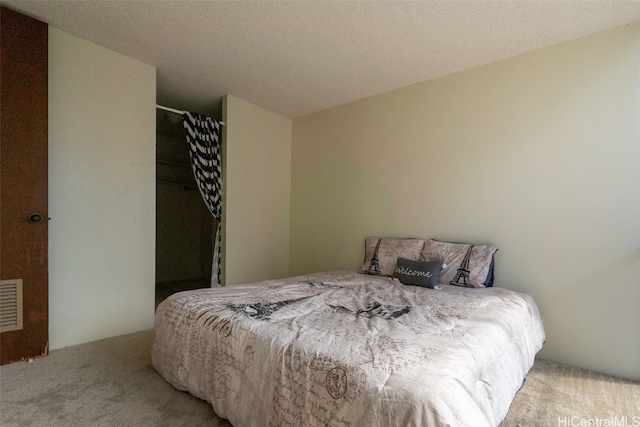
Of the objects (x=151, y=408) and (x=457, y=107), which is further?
(x=457, y=107)

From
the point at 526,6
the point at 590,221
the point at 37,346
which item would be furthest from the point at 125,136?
the point at 590,221

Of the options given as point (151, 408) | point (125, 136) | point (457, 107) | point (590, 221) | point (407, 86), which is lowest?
point (151, 408)

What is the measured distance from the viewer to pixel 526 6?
6.39ft

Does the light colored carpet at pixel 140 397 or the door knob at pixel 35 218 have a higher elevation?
the door knob at pixel 35 218

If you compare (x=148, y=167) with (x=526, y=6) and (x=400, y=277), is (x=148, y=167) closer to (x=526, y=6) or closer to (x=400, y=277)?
(x=400, y=277)

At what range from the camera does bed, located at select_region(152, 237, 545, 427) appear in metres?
1.01

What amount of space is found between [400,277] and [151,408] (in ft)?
6.53

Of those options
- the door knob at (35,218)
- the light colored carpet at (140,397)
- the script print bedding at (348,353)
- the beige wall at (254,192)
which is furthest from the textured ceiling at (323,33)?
the light colored carpet at (140,397)

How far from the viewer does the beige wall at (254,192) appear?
361cm

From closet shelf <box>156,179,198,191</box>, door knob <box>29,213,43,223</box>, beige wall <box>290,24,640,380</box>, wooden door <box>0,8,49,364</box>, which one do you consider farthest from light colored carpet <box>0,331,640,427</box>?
closet shelf <box>156,179,198,191</box>

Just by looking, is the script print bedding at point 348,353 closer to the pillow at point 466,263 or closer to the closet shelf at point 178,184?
the pillow at point 466,263

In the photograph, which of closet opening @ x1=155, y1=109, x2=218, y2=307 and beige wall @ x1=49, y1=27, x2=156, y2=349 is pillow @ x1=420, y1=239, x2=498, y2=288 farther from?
closet opening @ x1=155, y1=109, x2=218, y2=307

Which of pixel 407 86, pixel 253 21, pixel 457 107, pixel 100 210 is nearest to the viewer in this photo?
pixel 253 21

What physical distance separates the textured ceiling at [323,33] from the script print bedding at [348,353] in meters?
1.93
